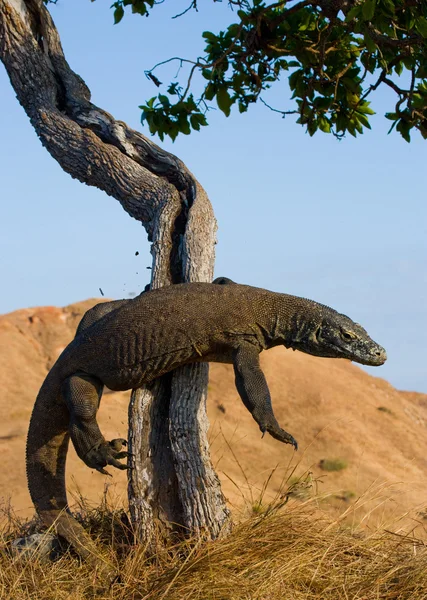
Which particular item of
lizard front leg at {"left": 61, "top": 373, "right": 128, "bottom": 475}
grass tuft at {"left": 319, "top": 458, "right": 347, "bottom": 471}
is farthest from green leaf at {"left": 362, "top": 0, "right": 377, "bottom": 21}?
grass tuft at {"left": 319, "top": 458, "right": 347, "bottom": 471}

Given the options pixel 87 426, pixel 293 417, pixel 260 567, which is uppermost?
pixel 293 417

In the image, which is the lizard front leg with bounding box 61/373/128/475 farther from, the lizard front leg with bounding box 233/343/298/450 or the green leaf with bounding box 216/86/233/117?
the green leaf with bounding box 216/86/233/117

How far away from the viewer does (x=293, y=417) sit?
1919cm

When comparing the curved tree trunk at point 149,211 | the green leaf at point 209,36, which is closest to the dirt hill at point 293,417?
the curved tree trunk at point 149,211

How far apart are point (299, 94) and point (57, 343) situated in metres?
15.3

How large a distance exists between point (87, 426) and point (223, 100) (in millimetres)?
3546

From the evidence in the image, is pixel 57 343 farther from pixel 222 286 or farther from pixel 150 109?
pixel 222 286

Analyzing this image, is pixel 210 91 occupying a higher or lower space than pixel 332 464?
higher

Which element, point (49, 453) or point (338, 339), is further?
point (49, 453)

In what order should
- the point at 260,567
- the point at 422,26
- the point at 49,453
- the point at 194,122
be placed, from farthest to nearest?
the point at 194,122
the point at 49,453
the point at 422,26
the point at 260,567

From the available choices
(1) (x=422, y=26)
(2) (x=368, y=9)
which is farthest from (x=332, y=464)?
(2) (x=368, y=9)

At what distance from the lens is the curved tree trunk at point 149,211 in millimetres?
5445

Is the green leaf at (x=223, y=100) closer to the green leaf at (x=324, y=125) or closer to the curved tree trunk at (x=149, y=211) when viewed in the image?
the curved tree trunk at (x=149, y=211)

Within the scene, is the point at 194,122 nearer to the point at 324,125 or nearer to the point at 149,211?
the point at 149,211
